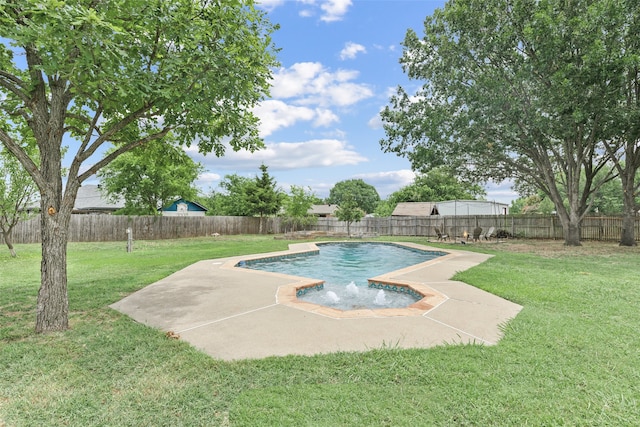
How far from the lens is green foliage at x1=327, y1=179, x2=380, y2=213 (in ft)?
215

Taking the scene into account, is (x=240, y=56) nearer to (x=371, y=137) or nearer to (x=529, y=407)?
(x=529, y=407)

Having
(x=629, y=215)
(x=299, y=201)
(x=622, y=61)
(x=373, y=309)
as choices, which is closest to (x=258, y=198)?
(x=299, y=201)

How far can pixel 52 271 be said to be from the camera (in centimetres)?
351

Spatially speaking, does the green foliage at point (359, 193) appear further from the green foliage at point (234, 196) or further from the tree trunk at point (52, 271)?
the tree trunk at point (52, 271)

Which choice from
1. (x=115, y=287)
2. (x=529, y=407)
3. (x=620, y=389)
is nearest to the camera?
(x=529, y=407)

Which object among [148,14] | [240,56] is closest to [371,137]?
[240,56]

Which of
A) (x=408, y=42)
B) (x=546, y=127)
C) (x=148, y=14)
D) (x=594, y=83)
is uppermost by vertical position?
(x=408, y=42)

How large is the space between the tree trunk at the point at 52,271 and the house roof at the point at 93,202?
21588mm

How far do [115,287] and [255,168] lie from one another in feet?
73.5

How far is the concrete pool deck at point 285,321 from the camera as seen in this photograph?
120 inches

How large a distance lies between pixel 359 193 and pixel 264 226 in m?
43.1

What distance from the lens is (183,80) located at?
336 cm

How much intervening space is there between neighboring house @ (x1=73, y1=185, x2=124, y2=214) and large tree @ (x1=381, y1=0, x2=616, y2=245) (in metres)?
20.2

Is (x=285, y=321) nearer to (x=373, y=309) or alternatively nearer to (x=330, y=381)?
(x=373, y=309)
